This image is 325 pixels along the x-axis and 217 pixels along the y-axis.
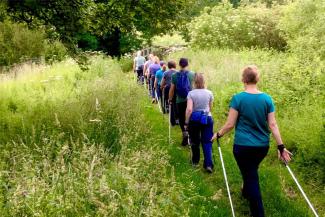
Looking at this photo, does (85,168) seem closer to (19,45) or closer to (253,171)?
(253,171)

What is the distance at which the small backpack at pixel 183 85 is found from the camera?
9.70m

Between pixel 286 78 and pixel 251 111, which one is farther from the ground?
pixel 251 111

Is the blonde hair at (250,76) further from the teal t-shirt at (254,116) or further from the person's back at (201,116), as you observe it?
the person's back at (201,116)

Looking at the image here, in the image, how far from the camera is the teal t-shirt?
583 centimetres

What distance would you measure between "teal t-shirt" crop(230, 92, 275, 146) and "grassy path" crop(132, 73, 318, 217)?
3.42ft

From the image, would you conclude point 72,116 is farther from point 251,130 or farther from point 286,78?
point 286,78

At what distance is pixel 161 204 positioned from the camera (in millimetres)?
5309

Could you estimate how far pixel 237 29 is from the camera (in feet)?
93.9

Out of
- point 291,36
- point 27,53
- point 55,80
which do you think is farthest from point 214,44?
point 55,80

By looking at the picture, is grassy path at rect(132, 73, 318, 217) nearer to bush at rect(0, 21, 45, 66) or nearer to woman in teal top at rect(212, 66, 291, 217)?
woman in teal top at rect(212, 66, 291, 217)

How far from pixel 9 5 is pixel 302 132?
23.4 feet

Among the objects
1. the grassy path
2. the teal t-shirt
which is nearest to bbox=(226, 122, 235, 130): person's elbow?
the teal t-shirt

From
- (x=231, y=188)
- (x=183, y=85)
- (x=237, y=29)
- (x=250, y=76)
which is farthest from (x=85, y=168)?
(x=237, y=29)

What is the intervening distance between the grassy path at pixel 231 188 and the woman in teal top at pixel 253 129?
2.35 feet
